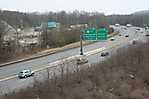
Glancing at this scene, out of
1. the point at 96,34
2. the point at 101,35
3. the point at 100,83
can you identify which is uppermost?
the point at 96,34

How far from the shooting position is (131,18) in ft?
567

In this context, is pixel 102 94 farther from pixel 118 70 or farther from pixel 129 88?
pixel 118 70

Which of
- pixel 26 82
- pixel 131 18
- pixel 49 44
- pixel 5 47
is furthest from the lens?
pixel 131 18

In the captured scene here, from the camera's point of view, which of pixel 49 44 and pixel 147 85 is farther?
pixel 49 44

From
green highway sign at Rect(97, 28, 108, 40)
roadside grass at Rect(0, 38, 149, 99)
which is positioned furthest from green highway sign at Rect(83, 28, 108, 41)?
roadside grass at Rect(0, 38, 149, 99)

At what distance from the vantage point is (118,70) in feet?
130

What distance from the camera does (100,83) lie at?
3300 cm

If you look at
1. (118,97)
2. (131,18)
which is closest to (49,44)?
(118,97)

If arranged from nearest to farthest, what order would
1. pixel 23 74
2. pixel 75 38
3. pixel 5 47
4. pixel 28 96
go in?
pixel 28 96, pixel 23 74, pixel 5 47, pixel 75 38

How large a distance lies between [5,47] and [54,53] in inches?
424

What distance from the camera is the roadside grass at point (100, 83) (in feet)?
84.9

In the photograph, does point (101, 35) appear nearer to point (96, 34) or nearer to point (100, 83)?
point (96, 34)

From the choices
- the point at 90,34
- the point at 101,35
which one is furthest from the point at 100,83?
the point at 90,34

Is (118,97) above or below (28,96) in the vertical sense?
below
